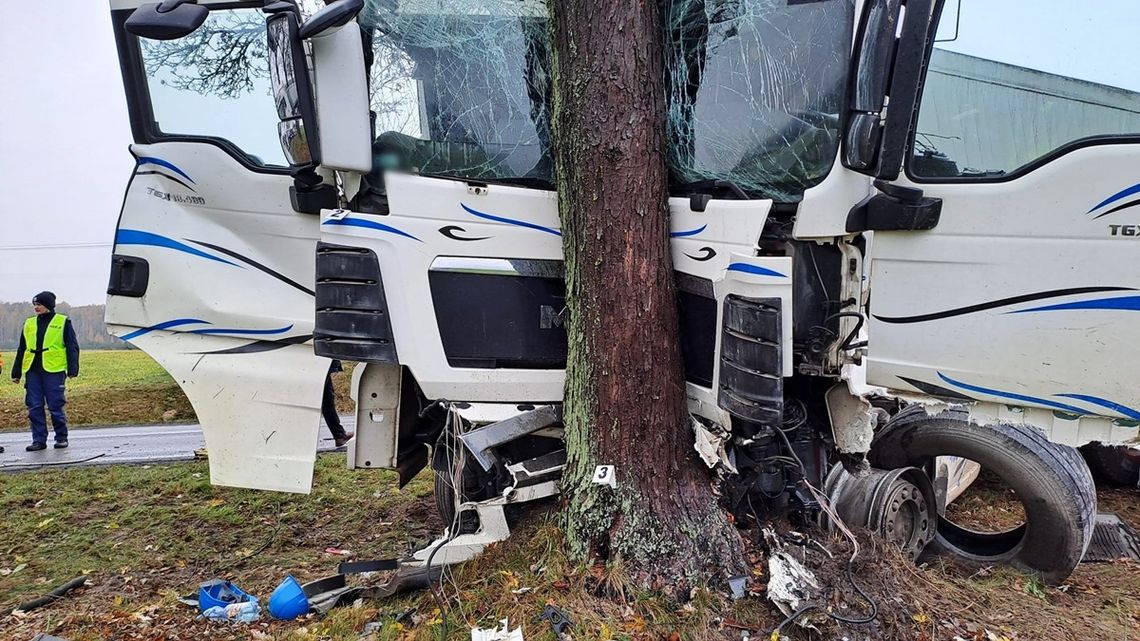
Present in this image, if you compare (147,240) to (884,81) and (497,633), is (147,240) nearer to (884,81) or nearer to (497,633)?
(497,633)

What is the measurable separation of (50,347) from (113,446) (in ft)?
3.78

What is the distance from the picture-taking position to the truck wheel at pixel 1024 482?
3.59 metres

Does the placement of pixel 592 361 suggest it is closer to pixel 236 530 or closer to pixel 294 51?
pixel 294 51

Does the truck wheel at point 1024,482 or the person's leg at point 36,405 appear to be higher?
the truck wheel at point 1024,482

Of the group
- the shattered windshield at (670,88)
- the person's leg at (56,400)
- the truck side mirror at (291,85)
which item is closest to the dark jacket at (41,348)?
the person's leg at (56,400)

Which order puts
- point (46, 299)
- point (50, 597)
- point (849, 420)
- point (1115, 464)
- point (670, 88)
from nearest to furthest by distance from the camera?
point (670, 88) < point (849, 420) < point (50, 597) < point (1115, 464) < point (46, 299)

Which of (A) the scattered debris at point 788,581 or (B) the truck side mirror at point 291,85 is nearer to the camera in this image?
(A) the scattered debris at point 788,581

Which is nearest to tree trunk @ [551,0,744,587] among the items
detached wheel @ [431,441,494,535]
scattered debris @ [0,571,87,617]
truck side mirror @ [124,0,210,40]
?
detached wheel @ [431,441,494,535]

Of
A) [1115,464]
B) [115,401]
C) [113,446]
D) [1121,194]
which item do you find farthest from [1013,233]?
[115,401]

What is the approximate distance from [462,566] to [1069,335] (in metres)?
2.70

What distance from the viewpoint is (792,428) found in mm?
3441

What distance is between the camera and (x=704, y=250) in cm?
310

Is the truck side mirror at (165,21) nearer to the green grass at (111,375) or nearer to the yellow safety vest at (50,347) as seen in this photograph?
the yellow safety vest at (50,347)

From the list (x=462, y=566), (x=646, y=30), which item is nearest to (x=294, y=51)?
(x=646, y=30)
